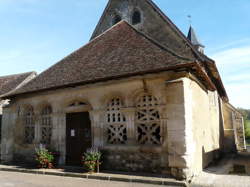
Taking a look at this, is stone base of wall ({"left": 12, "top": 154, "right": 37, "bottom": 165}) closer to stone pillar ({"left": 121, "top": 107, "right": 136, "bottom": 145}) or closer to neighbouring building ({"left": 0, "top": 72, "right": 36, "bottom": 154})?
stone pillar ({"left": 121, "top": 107, "right": 136, "bottom": 145})

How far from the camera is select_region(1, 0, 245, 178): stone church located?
6.88 meters

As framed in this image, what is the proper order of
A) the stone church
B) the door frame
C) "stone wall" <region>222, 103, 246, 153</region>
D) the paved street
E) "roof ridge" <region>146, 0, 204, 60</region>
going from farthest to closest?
"stone wall" <region>222, 103, 246, 153</region>, "roof ridge" <region>146, 0, 204, 60</region>, the door frame, the stone church, the paved street

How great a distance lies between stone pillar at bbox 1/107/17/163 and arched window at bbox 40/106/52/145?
177 cm

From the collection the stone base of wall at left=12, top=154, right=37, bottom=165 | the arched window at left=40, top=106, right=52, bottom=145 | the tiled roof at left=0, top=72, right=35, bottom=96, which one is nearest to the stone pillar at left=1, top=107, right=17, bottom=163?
the stone base of wall at left=12, top=154, right=37, bottom=165

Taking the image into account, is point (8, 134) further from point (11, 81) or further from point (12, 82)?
point (11, 81)

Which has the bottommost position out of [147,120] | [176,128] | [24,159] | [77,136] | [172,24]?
[24,159]

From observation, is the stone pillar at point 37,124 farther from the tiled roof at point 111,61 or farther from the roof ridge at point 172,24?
the roof ridge at point 172,24

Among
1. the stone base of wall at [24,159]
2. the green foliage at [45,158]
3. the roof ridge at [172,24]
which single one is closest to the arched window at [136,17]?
the roof ridge at [172,24]

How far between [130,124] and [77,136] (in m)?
2.65

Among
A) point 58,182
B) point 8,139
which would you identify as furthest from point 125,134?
point 8,139

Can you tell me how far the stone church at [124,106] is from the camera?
688 cm

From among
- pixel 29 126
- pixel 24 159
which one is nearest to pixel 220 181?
pixel 24 159

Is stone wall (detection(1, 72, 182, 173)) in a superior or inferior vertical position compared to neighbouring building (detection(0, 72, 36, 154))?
inferior

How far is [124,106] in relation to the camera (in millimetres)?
7816
